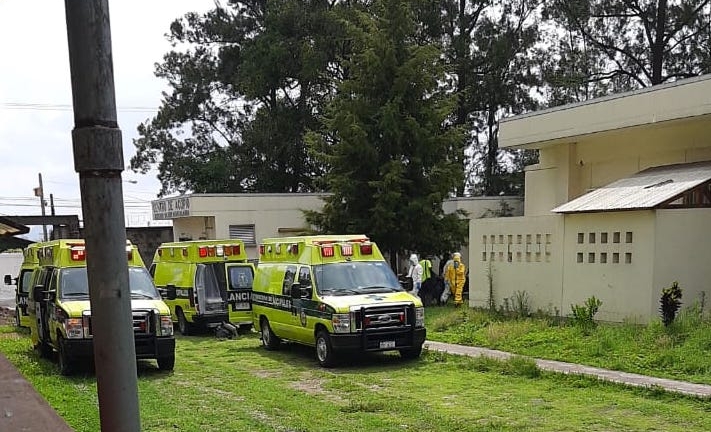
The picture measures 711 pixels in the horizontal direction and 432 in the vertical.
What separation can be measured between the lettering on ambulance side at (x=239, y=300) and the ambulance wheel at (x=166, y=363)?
247 inches

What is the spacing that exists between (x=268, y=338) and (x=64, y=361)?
476 cm

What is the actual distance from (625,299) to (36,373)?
1155 cm

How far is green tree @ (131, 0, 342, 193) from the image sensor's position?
3784 cm

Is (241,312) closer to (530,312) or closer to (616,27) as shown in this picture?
(530,312)

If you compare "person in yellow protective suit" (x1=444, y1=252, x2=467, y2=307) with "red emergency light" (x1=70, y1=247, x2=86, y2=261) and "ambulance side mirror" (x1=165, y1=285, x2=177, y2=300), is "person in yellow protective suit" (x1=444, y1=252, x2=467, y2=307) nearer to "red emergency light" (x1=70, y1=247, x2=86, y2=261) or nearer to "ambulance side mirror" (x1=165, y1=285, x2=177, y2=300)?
"ambulance side mirror" (x1=165, y1=285, x2=177, y2=300)

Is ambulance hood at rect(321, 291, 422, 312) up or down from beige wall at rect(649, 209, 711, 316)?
down

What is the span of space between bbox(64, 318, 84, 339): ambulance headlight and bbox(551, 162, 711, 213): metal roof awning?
415 inches

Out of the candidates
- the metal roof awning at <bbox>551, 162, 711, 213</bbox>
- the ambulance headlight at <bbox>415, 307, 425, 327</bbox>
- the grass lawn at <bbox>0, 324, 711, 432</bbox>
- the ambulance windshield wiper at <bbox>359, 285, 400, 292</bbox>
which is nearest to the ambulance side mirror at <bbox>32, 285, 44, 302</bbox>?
the grass lawn at <bbox>0, 324, 711, 432</bbox>

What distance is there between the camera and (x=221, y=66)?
43.1 m

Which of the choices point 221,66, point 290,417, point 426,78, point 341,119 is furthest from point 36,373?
point 221,66

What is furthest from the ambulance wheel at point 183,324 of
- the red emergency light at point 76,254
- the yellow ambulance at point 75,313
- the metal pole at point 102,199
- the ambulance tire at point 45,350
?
the metal pole at point 102,199

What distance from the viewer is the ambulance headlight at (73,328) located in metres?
11.9

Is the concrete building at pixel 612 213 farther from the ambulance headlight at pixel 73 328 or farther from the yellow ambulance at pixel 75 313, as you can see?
the ambulance headlight at pixel 73 328

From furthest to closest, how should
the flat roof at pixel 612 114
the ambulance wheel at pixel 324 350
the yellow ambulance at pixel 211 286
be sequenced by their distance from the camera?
1. the yellow ambulance at pixel 211 286
2. the flat roof at pixel 612 114
3. the ambulance wheel at pixel 324 350
